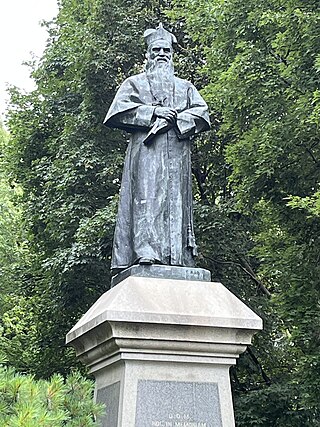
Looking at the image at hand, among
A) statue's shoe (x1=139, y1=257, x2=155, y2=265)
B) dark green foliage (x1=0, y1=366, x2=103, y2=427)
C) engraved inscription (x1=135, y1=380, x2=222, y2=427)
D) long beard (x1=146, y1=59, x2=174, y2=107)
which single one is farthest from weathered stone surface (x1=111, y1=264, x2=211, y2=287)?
long beard (x1=146, y1=59, x2=174, y2=107)

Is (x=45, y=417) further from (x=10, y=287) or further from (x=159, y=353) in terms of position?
(x=10, y=287)

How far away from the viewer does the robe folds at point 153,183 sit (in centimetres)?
631

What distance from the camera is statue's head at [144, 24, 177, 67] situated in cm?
680

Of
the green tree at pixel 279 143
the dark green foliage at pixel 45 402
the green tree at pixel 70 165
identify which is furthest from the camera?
the green tree at pixel 70 165

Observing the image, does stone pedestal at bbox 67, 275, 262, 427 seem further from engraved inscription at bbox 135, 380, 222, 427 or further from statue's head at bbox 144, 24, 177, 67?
statue's head at bbox 144, 24, 177, 67

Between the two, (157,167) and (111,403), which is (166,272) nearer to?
(157,167)

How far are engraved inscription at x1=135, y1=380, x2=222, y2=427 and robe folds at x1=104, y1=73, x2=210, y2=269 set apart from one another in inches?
42.5

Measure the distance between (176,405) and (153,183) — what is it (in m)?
1.92

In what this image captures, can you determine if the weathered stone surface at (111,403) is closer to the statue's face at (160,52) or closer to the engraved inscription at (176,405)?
the engraved inscription at (176,405)

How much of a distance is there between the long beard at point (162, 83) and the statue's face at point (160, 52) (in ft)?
0.11

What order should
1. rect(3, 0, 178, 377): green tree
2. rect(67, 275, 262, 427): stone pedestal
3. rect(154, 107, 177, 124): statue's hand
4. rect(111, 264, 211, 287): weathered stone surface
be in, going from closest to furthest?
1. rect(67, 275, 262, 427): stone pedestal
2. rect(111, 264, 211, 287): weathered stone surface
3. rect(154, 107, 177, 124): statue's hand
4. rect(3, 0, 178, 377): green tree

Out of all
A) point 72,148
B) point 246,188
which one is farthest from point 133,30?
point 246,188

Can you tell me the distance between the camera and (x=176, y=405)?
5562 mm

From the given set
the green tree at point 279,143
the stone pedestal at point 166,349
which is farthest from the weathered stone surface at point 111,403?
the green tree at point 279,143
